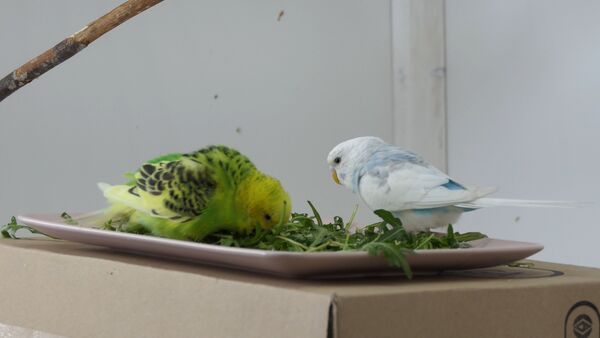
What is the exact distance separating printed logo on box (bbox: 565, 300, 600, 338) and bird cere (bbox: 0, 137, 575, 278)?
0.08m

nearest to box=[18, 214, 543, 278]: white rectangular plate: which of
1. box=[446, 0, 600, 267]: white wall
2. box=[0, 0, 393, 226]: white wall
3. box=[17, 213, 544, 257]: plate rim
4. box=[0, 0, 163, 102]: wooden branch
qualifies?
box=[17, 213, 544, 257]: plate rim

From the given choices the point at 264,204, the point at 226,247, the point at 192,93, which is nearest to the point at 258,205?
the point at 264,204

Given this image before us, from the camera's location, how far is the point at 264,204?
642 millimetres

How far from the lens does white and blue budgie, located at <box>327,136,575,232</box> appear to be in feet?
2.32

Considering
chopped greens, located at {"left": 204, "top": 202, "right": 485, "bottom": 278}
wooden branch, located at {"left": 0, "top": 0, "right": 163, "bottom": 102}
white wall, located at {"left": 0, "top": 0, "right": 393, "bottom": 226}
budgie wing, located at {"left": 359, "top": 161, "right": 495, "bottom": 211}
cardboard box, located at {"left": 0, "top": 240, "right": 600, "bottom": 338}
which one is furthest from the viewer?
white wall, located at {"left": 0, "top": 0, "right": 393, "bottom": 226}

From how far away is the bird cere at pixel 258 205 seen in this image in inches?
23.7

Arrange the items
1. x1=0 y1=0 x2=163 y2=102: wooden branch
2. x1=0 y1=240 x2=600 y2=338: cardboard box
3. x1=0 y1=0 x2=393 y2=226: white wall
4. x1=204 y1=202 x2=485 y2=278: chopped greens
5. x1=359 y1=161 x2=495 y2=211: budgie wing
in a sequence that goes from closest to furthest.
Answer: x1=0 y1=240 x2=600 y2=338: cardboard box, x1=204 y1=202 x2=485 y2=278: chopped greens, x1=359 y1=161 x2=495 y2=211: budgie wing, x1=0 y1=0 x2=163 y2=102: wooden branch, x1=0 y1=0 x2=393 y2=226: white wall

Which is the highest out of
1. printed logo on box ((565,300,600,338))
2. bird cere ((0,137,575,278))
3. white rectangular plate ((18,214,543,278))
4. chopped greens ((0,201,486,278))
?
bird cere ((0,137,575,278))

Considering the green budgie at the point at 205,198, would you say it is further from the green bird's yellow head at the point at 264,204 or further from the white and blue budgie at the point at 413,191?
the white and blue budgie at the point at 413,191

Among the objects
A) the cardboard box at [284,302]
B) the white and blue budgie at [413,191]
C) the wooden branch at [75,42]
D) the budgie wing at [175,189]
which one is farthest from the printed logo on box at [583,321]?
the wooden branch at [75,42]

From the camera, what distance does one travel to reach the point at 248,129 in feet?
5.73

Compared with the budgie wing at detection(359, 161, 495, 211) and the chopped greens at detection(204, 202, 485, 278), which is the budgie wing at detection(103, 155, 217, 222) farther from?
the budgie wing at detection(359, 161, 495, 211)

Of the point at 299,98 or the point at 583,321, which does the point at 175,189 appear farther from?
the point at 299,98

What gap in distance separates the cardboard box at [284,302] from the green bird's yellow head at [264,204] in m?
0.09
